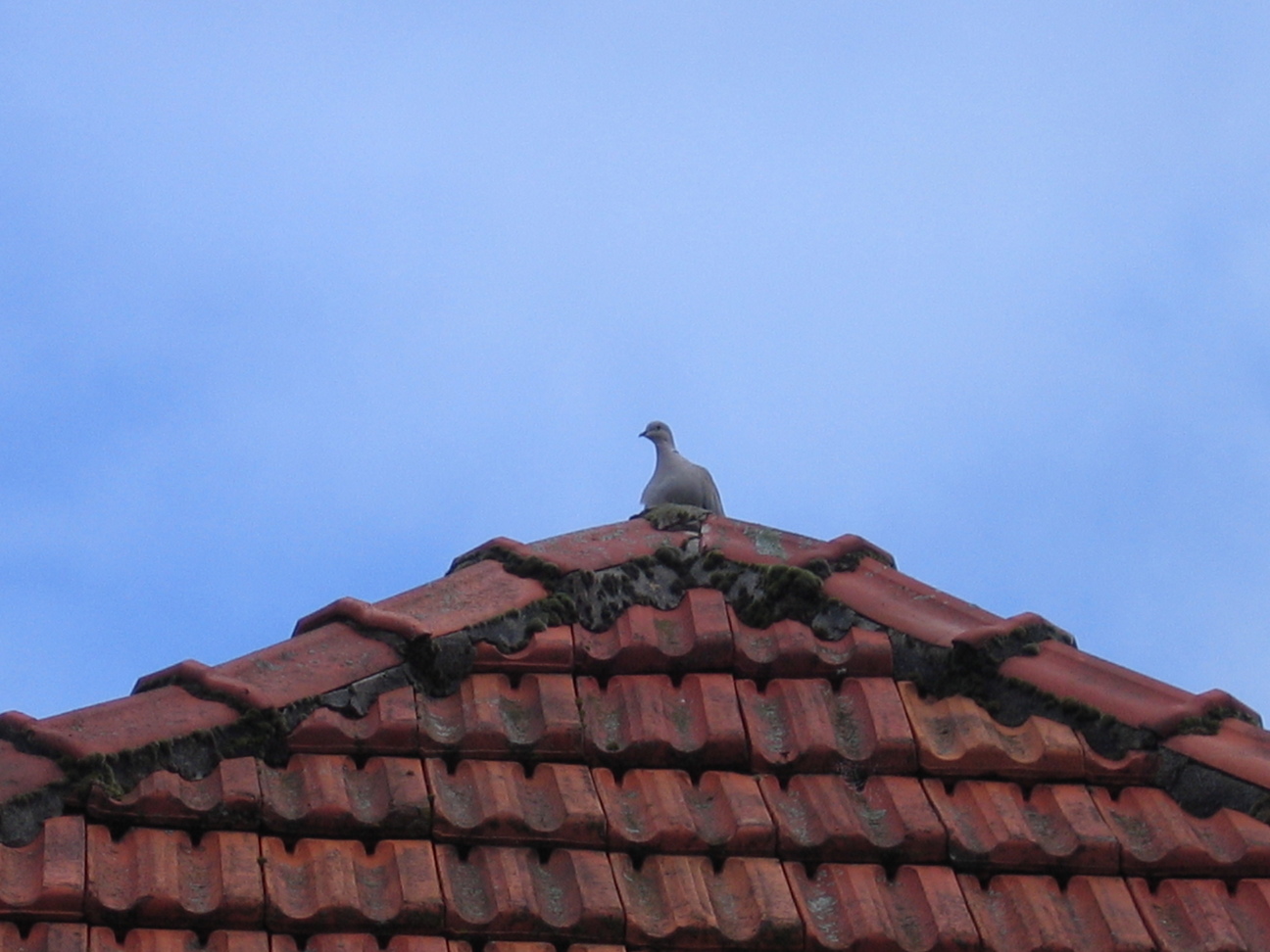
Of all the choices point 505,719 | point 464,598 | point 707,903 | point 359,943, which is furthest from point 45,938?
point 464,598

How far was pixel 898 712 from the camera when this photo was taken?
4316mm

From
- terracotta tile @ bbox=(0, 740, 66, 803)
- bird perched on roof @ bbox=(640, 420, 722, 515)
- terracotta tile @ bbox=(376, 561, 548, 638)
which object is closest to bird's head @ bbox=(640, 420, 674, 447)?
bird perched on roof @ bbox=(640, 420, 722, 515)

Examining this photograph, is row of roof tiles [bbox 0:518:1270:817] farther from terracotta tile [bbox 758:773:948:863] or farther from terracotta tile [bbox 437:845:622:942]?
terracotta tile [bbox 437:845:622:942]

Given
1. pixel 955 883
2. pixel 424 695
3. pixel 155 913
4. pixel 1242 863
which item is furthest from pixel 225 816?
pixel 1242 863

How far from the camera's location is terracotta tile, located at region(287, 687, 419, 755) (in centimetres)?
407

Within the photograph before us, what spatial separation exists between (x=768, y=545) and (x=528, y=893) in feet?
4.84

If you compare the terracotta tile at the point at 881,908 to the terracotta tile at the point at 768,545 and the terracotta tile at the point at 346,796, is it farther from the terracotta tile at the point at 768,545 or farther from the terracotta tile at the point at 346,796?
the terracotta tile at the point at 768,545

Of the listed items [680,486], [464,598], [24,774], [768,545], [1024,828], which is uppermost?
[680,486]

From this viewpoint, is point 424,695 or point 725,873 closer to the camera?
point 725,873

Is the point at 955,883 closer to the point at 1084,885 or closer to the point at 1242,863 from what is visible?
the point at 1084,885

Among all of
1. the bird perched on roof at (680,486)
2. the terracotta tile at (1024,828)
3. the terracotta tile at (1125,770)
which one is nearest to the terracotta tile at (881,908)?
the terracotta tile at (1024,828)

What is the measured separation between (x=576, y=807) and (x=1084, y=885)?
1070mm

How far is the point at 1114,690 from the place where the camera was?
4434mm

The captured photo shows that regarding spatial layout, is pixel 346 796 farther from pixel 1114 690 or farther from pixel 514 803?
pixel 1114 690
